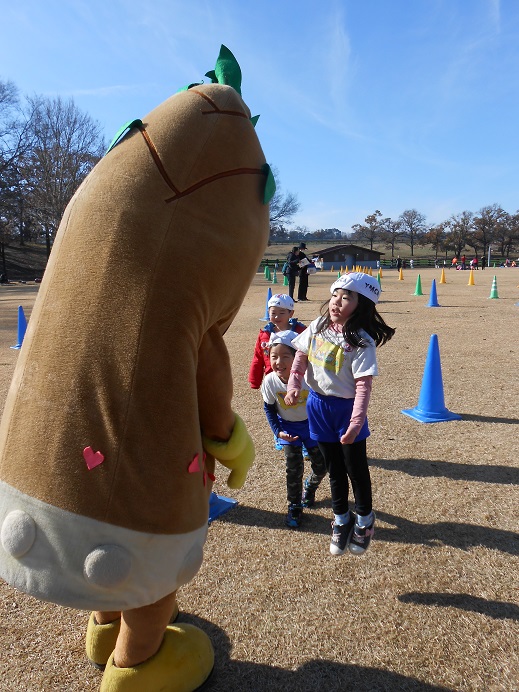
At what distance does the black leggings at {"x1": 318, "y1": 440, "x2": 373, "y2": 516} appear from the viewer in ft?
9.90

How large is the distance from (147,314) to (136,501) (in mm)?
608

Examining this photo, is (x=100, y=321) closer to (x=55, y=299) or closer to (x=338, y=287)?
(x=55, y=299)

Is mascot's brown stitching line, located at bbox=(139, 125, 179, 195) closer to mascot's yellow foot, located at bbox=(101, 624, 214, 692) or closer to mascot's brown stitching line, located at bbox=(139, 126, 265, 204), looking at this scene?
mascot's brown stitching line, located at bbox=(139, 126, 265, 204)

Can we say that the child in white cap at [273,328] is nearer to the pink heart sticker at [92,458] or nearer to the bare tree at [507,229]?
the pink heart sticker at [92,458]

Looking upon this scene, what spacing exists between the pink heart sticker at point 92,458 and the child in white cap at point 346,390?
1634 mm

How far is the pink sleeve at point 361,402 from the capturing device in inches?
112

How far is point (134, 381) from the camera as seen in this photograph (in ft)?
5.48

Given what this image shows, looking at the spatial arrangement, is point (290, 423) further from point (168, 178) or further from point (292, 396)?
point (168, 178)

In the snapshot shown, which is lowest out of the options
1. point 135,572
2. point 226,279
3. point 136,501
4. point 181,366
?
point 135,572

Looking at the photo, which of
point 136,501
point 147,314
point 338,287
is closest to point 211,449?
point 136,501

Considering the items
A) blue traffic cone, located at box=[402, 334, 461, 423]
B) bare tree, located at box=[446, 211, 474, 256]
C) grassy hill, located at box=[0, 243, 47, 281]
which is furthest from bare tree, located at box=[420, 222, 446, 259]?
blue traffic cone, located at box=[402, 334, 461, 423]

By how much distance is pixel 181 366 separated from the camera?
1.74 metres

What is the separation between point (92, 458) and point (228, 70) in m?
1.70

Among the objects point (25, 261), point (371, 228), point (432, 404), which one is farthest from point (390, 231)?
point (432, 404)
